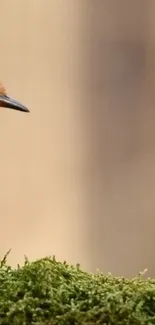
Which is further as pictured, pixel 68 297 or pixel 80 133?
pixel 80 133

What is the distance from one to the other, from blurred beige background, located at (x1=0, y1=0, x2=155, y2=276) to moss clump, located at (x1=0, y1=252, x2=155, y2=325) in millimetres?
2325

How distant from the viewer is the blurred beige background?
131 inches

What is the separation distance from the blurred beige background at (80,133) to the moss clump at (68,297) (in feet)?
7.63

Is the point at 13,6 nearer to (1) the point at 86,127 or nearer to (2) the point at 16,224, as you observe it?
(1) the point at 86,127

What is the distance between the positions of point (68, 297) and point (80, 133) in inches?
103

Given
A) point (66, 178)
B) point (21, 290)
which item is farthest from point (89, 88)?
point (21, 290)

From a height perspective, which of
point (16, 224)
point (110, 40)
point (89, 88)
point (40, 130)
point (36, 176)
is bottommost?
point (16, 224)

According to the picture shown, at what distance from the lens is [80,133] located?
11.4 feet

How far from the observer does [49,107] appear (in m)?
3.41

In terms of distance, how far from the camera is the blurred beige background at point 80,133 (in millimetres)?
3330

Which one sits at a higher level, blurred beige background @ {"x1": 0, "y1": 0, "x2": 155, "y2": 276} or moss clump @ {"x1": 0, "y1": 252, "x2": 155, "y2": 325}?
blurred beige background @ {"x1": 0, "y1": 0, "x2": 155, "y2": 276}

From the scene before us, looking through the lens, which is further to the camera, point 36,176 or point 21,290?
point 36,176

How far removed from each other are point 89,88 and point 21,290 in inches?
104

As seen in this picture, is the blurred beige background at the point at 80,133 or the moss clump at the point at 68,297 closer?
the moss clump at the point at 68,297
